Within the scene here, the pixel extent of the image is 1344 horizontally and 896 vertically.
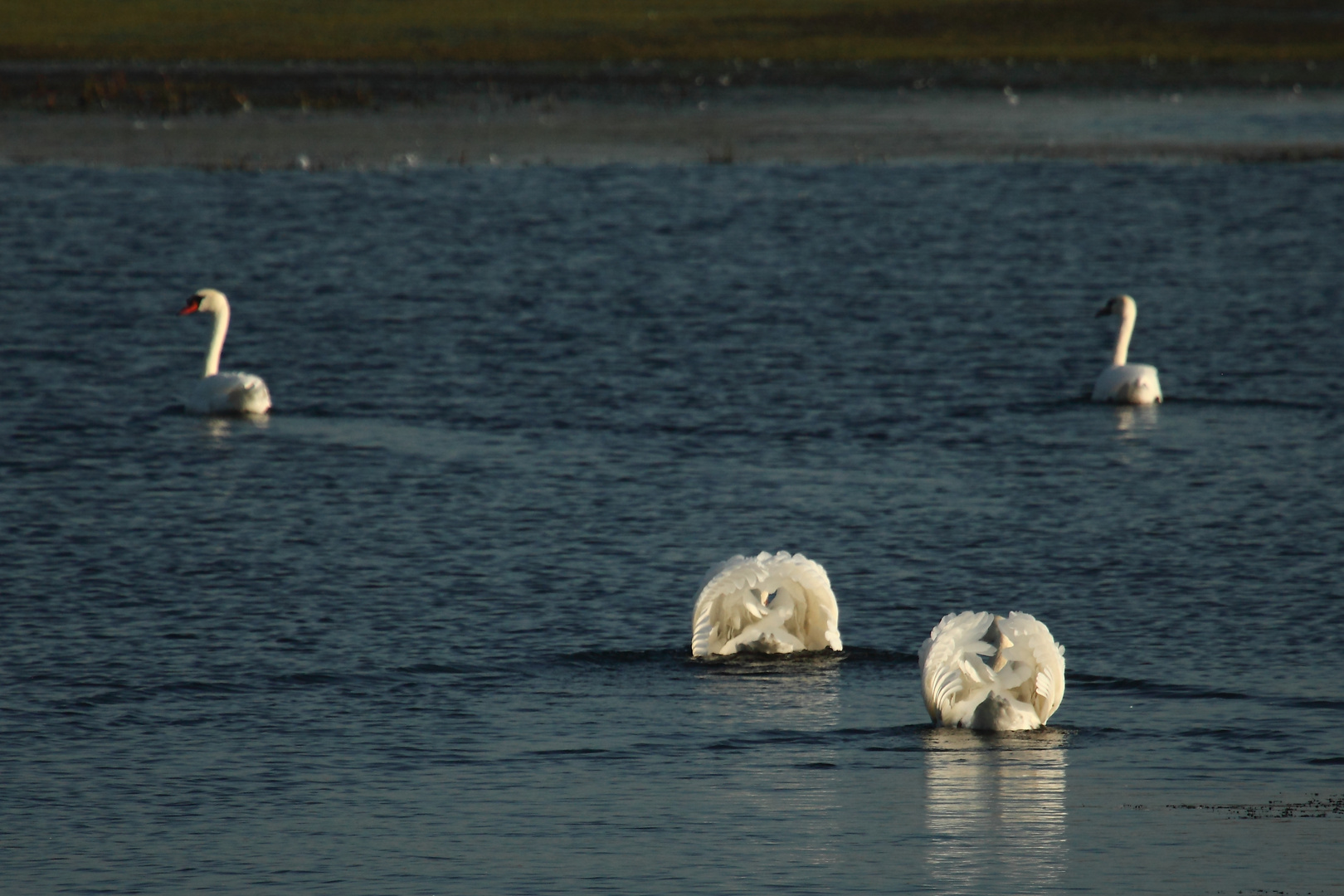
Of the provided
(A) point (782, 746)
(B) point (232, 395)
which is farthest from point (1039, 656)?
(B) point (232, 395)

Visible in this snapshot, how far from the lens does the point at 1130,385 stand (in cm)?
2314

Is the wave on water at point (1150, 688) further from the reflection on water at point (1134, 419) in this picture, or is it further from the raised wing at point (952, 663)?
the reflection on water at point (1134, 419)

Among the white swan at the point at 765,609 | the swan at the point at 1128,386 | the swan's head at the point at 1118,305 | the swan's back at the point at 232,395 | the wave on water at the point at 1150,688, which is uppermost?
the swan's head at the point at 1118,305

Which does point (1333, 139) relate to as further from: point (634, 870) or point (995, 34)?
point (634, 870)

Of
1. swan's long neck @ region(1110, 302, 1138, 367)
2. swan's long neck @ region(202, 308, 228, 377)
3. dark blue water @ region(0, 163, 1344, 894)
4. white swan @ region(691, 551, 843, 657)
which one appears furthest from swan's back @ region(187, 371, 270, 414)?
white swan @ region(691, 551, 843, 657)

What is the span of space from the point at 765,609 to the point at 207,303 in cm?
1377

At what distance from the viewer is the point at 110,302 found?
30188 millimetres

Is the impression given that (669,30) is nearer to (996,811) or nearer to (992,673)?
(992,673)

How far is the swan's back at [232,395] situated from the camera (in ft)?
74.2

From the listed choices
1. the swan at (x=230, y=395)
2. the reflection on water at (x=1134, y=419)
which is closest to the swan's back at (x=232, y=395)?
the swan at (x=230, y=395)

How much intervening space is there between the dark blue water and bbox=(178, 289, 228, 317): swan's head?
0.75 meters

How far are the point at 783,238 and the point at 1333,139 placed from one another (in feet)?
66.1

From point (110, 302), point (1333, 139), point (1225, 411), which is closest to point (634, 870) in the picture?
point (1225, 411)

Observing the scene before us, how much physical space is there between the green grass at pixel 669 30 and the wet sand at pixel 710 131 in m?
13.6
